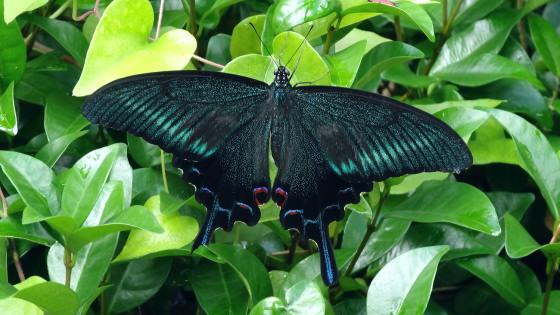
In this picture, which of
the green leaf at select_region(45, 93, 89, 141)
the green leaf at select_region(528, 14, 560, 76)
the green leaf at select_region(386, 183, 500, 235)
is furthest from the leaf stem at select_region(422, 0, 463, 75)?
the green leaf at select_region(45, 93, 89, 141)

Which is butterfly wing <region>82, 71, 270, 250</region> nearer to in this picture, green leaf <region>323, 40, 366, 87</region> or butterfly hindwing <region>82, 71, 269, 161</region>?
butterfly hindwing <region>82, 71, 269, 161</region>

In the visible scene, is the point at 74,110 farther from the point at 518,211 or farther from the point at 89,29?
the point at 518,211

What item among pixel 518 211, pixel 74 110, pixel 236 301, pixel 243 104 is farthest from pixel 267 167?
pixel 518 211

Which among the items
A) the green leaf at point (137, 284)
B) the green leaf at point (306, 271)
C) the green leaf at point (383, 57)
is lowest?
the green leaf at point (137, 284)

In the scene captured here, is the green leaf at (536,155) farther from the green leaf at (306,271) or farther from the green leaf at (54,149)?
the green leaf at (54,149)

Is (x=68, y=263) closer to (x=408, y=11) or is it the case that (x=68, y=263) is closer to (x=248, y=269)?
(x=248, y=269)

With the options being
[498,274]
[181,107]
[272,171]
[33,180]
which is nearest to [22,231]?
[33,180]

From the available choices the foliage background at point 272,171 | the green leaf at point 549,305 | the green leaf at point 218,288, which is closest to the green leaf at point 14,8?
the foliage background at point 272,171
